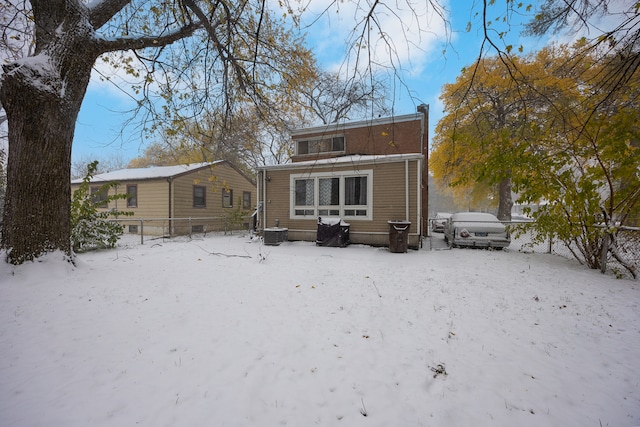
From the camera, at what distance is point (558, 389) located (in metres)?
2.27

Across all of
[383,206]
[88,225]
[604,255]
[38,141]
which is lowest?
[604,255]

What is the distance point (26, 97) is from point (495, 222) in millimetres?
12674

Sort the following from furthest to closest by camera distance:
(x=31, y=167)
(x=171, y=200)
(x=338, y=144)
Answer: (x=171, y=200) → (x=338, y=144) → (x=31, y=167)

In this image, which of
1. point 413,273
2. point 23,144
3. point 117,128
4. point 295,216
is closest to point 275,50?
point 117,128

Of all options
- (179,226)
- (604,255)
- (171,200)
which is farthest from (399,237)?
(171,200)

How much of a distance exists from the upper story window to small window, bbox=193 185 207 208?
21.8 feet

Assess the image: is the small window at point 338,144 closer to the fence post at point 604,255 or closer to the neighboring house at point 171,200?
the neighboring house at point 171,200

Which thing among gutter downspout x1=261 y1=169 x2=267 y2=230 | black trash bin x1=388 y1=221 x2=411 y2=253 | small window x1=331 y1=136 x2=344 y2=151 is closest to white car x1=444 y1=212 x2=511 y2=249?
black trash bin x1=388 y1=221 x2=411 y2=253

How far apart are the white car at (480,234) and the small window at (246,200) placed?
1401 centimetres

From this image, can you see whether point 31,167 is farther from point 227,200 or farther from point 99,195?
point 227,200

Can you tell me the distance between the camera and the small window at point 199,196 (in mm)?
15619

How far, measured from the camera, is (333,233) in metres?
9.84

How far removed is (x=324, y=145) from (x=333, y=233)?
564 centimetres

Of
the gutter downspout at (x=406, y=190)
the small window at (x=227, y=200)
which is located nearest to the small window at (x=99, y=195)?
the small window at (x=227, y=200)
